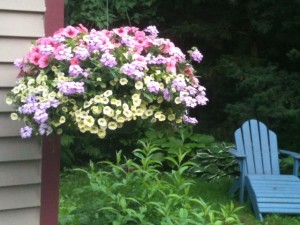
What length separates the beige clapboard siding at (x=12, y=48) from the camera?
2.79 metres

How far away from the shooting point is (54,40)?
8.84 feet

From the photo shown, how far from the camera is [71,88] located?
252 cm

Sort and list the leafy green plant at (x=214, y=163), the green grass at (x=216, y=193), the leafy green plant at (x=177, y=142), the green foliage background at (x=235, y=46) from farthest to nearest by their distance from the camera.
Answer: the green foliage background at (x=235, y=46)
the leafy green plant at (x=177, y=142)
the leafy green plant at (x=214, y=163)
the green grass at (x=216, y=193)

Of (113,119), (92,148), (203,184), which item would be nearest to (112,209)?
(113,119)

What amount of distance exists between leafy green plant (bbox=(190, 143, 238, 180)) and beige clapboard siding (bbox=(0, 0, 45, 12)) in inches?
180

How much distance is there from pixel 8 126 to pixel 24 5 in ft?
1.80

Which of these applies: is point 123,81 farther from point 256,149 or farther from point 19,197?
point 256,149

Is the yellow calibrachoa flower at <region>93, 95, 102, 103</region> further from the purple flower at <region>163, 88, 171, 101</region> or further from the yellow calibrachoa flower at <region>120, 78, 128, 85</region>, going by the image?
the purple flower at <region>163, 88, 171, 101</region>

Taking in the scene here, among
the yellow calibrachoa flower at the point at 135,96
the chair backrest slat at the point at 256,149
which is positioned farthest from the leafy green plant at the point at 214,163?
the yellow calibrachoa flower at the point at 135,96

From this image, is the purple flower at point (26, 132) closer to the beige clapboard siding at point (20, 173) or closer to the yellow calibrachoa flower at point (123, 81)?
the beige clapboard siding at point (20, 173)

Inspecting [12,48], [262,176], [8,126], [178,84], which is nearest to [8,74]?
[12,48]

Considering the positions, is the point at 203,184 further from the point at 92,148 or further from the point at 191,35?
the point at 191,35

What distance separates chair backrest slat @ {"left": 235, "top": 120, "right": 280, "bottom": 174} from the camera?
6289 millimetres

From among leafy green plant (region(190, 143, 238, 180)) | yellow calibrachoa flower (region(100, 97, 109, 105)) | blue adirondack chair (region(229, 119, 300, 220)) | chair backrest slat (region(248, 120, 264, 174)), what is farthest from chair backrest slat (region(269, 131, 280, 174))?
yellow calibrachoa flower (region(100, 97, 109, 105))
